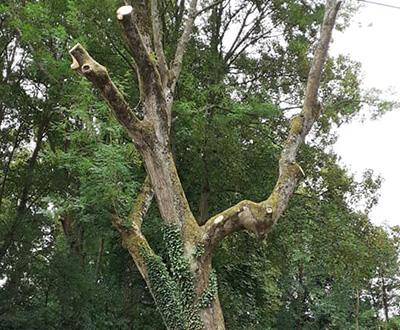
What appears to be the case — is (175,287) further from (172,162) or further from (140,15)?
(140,15)

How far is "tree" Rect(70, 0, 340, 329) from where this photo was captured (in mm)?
4781

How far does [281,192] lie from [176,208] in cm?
123

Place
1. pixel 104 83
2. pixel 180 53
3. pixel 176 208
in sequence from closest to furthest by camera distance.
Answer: pixel 104 83 → pixel 176 208 → pixel 180 53

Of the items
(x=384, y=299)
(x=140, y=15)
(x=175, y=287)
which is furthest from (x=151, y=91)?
(x=384, y=299)

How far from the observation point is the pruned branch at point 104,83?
177 inches

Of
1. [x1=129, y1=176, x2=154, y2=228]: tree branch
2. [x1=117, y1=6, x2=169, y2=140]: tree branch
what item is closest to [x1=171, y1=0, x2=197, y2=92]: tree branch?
[x1=117, y1=6, x2=169, y2=140]: tree branch

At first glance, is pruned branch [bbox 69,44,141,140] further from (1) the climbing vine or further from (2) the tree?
(1) the climbing vine

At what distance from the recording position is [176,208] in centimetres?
527

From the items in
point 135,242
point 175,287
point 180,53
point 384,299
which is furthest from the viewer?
point 384,299

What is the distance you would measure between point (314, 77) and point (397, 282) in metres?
18.6

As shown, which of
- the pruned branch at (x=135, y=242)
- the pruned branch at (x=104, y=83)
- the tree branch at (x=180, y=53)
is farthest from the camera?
the tree branch at (x=180, y=53)

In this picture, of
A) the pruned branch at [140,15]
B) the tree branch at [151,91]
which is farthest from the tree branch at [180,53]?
the tree branch at [151,91]

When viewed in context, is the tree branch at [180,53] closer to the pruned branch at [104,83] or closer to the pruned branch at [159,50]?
the pruned branch at [159,50]

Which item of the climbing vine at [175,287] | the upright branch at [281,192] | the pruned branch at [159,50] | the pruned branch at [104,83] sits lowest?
the climbing vine at [175,287]
